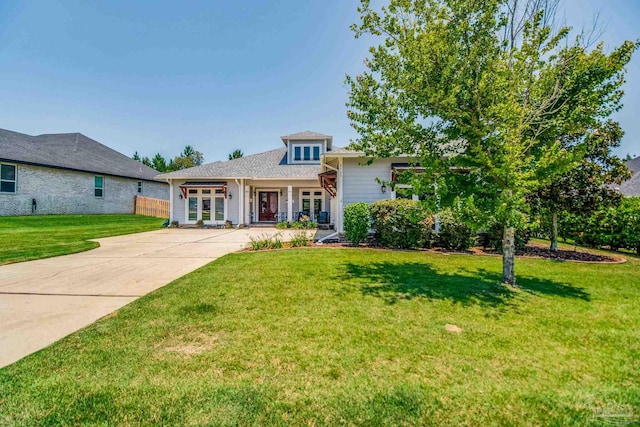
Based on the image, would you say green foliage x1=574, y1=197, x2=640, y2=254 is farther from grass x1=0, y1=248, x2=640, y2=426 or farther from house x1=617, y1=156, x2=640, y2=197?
house x1=617, y1=156, x2=640, y2=197

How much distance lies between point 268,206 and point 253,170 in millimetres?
2986

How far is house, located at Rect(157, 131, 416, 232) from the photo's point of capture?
18.1m

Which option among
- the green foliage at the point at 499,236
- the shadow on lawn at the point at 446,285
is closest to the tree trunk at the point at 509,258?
the shadow on lawn at the point at 446,285

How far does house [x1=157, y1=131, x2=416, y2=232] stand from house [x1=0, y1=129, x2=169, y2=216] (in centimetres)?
750

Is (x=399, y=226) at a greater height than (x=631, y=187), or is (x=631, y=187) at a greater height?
(x=631, y=187)

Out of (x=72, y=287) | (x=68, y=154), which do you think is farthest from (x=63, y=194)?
(x=72, y=287)

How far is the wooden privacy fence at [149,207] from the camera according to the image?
24.2 meters

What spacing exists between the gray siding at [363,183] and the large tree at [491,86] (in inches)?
225

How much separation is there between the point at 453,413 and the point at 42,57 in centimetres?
2186

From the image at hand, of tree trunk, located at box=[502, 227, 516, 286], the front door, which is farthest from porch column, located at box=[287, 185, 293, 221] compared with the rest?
tree trunk, located at box=[502, 227, 516, 286]

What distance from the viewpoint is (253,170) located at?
63.0 ft

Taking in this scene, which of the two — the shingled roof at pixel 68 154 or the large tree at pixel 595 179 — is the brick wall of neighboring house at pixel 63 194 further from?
the large tree at pixel 595 179

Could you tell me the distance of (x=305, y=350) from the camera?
2887 mm

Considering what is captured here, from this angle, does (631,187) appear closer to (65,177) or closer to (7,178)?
(65,177)
